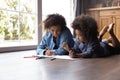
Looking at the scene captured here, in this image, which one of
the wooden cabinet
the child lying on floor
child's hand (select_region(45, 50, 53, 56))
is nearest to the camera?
the child lying on floor

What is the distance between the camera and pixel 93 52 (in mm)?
2129

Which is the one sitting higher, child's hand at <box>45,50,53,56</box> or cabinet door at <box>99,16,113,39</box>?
cabinet door at <box>99,16,113,39</box>

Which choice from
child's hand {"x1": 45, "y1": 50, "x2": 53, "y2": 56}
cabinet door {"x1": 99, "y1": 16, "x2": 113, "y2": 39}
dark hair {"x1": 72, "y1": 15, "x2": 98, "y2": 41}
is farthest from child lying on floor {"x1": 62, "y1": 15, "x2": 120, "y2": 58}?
cabinet door {"x1": 99, "y1": 16, "x2": 113, "y2": 39}

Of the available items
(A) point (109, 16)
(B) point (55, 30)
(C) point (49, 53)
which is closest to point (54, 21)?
(B) point (55, 30)

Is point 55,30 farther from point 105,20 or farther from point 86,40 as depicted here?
point 105,20

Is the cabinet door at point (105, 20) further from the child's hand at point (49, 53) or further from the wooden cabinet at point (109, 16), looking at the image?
the child's hand at point (49, 53)

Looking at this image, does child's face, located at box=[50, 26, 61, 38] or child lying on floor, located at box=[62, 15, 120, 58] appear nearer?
child lying on floor, located at box=[62, 15, 120, 58]

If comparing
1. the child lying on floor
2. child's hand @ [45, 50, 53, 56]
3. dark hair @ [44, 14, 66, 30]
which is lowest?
child's hand @ [45, 50, 53, 56]

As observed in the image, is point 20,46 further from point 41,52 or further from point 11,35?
point 41,52

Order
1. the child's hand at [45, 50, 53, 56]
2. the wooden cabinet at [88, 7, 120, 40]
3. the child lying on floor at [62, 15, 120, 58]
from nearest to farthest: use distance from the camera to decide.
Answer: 1. the child lying on floor at [62, 15, 120, 58]
2. the child's hand at [45, 50, 53, 56]
3. the wooden cabinet at [88, 7, 120, 40]

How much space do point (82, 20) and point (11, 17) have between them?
215cm

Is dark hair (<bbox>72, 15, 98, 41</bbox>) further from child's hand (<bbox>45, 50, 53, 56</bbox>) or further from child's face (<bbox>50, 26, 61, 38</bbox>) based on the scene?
child's hand (<bbox>45, 50, 53, 56</bbox>)

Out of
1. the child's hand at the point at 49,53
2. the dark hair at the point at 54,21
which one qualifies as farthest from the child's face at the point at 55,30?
the child's hand at the point at 49,53

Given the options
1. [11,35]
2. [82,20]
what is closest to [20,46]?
[11,35]
